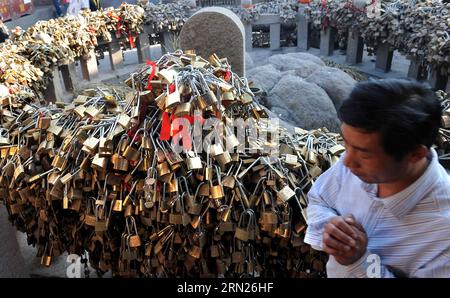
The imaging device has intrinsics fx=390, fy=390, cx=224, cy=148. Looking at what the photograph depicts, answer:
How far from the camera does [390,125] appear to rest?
1102mm

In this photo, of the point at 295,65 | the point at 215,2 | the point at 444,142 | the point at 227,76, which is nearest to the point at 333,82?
the point at 295,65

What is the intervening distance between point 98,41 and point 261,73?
3945 millimetres

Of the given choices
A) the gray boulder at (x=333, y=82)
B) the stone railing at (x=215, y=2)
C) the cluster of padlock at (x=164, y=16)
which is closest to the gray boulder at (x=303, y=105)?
the gray boulder at (x=333, y=82)

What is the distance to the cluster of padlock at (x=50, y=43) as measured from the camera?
4266mm

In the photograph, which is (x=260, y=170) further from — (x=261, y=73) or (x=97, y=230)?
(x=261, y=73)

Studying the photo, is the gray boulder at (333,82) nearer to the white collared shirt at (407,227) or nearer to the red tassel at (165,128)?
the red tassel at (165,128)

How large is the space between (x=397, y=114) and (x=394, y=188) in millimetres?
257

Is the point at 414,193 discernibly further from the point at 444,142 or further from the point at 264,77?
the point at 264,77

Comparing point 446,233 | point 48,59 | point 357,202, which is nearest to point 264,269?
point 357,202

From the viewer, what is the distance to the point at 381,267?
1.20 meters

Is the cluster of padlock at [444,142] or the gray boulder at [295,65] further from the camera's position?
the gray boulder at [295,65]

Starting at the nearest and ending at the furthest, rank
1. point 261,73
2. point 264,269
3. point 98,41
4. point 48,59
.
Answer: point 264,269 → point 48,59 → point 261,73 → point 98,41

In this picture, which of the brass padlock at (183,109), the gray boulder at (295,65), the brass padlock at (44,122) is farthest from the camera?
the gray boulder at (295,65)

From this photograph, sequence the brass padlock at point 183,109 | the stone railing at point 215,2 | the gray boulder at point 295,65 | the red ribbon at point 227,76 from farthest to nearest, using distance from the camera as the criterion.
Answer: the stone railing at point 215,2, the gray boulder at point 295,65, the red ribbon at point 227,76, the brass padlock at point 183,109
